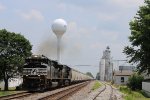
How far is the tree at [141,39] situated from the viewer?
4641 centimetres

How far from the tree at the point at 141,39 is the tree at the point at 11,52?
14593 millimetres

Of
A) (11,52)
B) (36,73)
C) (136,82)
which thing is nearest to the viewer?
(36,73)

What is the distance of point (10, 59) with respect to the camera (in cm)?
5322

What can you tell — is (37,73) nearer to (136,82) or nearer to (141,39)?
(141,39)

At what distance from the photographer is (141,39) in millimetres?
47250

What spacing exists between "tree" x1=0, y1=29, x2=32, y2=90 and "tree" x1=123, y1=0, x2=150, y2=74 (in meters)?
14.6

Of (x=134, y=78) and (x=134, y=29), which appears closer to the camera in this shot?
(x=134, y=29)

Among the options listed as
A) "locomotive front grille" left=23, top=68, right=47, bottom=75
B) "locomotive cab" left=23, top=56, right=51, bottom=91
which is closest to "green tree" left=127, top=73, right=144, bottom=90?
"locomotive cab" left=23, top=56, right=51, bottom=91

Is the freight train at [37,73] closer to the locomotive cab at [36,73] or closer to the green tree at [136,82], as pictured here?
the locomotive cab at [36,73]

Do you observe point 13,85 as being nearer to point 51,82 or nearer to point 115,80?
point 51,82

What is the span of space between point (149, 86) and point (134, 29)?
7439mm

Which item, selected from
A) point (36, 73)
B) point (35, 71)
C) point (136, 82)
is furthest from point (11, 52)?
point (136, 82)

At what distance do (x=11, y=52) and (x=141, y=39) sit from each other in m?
18.4

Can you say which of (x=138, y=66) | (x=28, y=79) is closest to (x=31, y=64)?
(x=28, y=79)
